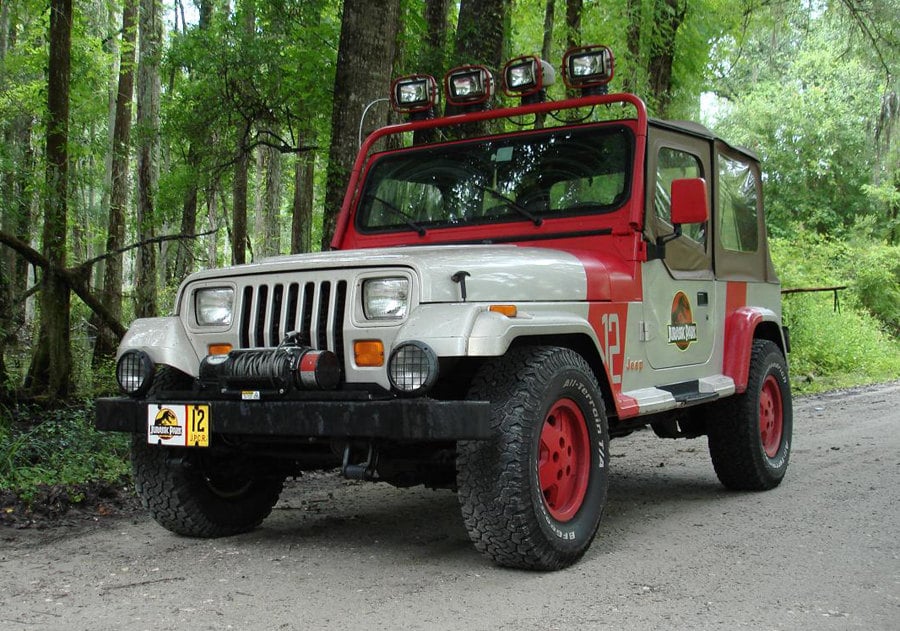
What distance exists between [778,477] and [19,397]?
656cm

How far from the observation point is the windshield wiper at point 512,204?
558 centimetres

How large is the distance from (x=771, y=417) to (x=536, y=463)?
3315 mm

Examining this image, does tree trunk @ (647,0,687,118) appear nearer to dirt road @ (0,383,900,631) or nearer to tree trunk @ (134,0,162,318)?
tree trunk @ (134,0,162,318)

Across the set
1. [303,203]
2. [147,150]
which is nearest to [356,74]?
[147,150]

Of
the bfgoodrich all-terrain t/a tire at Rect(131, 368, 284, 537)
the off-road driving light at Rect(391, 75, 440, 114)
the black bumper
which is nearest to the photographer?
the black bumper

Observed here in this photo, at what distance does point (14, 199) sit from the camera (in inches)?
367

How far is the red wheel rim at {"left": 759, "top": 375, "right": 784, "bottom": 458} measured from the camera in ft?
22.4

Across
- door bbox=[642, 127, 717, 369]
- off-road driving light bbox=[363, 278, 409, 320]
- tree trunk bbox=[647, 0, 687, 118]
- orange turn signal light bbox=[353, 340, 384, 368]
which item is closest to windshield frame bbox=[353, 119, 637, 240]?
door bbox=[642, 127, 717, 369]

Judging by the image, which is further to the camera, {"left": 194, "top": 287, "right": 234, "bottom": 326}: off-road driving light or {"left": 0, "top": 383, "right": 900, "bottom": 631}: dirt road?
{"left": 194, "top": 287, "right": 234, "bottom": 326}: off-road driving light

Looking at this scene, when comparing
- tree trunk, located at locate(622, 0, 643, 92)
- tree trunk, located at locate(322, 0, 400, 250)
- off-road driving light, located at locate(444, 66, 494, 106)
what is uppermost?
tree trunk, located at locate(622, 0, 643, 92)

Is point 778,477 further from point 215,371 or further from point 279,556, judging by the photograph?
point 215,371

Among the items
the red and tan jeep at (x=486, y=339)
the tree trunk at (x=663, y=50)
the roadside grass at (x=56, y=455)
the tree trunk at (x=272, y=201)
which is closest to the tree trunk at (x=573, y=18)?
the tree trunk at (x=663, y=50)

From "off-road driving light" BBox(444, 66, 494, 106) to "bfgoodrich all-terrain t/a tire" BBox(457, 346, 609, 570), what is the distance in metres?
2.08

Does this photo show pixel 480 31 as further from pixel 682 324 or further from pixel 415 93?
pixel 682 324
